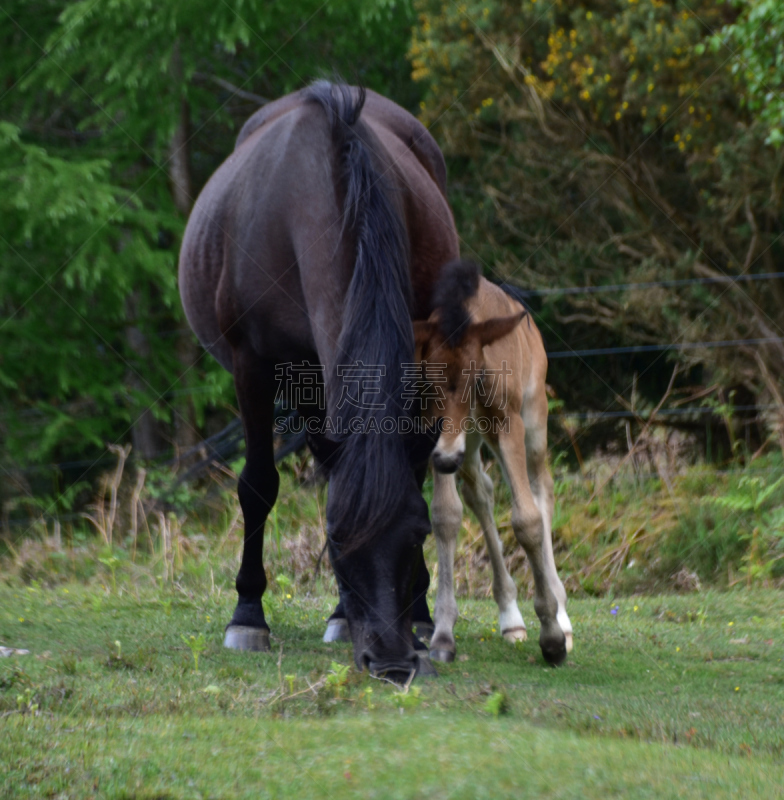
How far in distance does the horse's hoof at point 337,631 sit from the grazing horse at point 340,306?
0.39 meters

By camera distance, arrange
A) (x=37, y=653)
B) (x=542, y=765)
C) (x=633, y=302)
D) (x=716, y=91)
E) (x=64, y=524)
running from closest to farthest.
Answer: (x=542, y=765), (x=37, y=653), (x=716, y=91), (x=633, y=302), (x=64, y=524)

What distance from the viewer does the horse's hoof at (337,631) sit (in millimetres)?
5387

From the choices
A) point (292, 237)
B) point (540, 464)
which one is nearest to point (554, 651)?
point (540, 464)

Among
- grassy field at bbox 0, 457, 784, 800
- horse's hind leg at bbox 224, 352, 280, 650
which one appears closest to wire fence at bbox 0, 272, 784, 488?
grassy field at bbox 0, 457, 784, 800

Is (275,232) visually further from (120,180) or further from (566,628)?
(120,180)

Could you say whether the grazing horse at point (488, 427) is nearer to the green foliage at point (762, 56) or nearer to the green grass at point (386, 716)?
the green grass at point (386, 716)

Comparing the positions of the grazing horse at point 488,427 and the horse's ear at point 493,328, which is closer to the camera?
the grazing horse at point 488,427

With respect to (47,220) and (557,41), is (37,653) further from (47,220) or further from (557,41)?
(557,41)

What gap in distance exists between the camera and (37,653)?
15.7 ft

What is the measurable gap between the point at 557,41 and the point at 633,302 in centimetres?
263

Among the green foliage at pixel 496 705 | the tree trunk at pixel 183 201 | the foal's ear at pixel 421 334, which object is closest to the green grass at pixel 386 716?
the green foliage at pixel 496 705

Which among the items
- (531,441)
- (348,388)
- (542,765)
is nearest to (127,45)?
(531,441)

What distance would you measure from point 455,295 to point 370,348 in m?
0.52

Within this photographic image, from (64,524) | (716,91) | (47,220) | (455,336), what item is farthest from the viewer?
(64,524)
